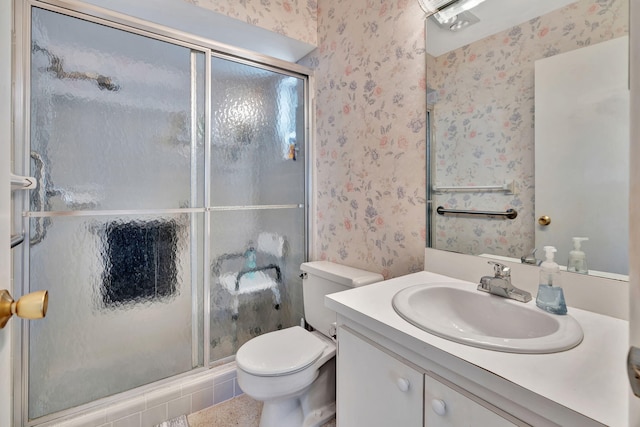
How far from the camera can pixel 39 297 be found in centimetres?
49

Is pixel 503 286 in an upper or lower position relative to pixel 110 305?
upper

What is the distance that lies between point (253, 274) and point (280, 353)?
59 cm

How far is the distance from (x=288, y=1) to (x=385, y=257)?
63.7 inches

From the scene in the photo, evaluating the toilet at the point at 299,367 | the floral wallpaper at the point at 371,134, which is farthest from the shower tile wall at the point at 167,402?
the floral wallpaper at the point at 371,134

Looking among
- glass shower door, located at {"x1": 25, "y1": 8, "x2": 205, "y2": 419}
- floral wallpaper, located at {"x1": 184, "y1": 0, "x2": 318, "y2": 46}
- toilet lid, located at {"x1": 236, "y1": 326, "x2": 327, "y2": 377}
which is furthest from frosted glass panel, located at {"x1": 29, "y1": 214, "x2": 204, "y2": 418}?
floral wallpaper, located at {"x1": 184, "y1": 0, "x2": 318, "y2": 46}

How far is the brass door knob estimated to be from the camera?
461 millimetres

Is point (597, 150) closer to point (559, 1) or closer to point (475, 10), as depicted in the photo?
point (559, 1)

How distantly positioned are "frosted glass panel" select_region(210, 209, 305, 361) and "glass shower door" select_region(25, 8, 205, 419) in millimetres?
109

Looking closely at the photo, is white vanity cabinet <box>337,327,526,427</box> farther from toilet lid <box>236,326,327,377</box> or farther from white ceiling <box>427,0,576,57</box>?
white ceiling <box>427,0,576,57</box>

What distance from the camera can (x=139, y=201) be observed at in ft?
4.84

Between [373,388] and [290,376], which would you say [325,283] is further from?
[373,388]

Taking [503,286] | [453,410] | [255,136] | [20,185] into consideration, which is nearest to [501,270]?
[503,286]

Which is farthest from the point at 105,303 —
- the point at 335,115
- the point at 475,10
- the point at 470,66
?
the point at 475,10

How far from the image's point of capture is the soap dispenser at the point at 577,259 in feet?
2.98
